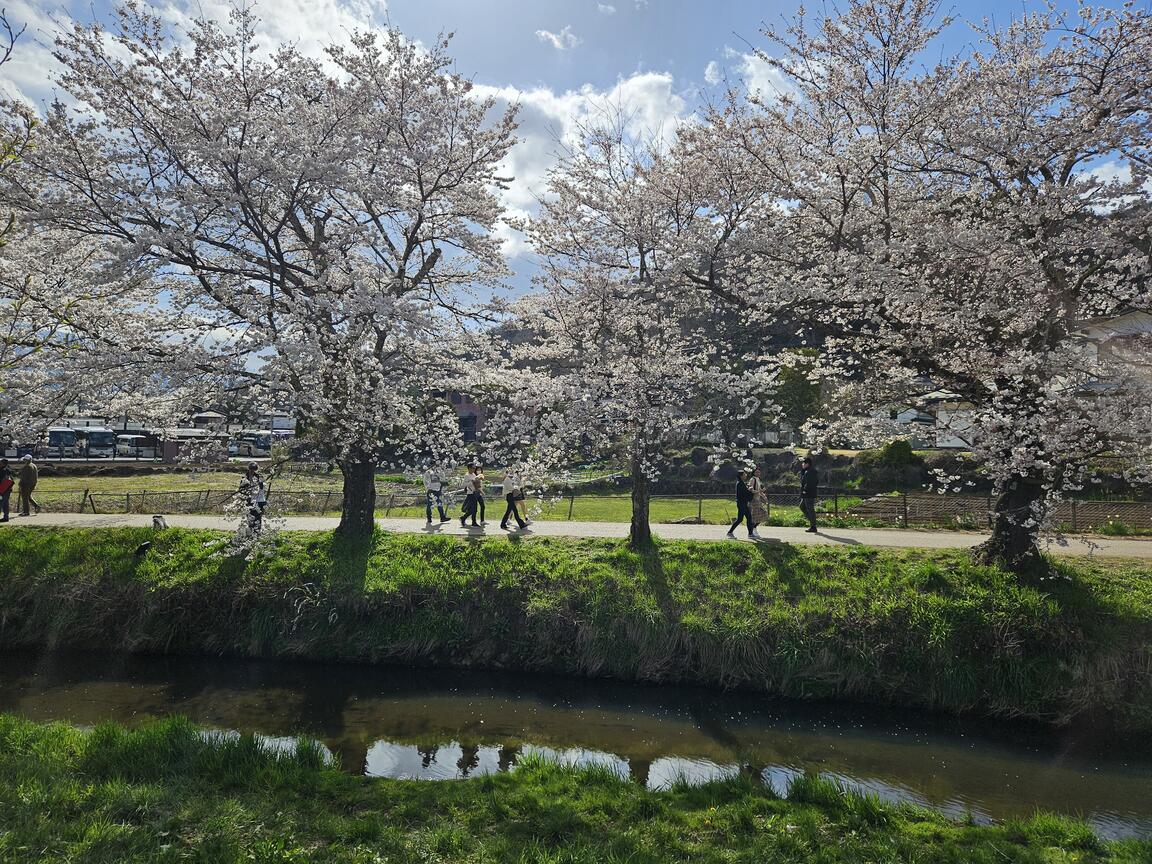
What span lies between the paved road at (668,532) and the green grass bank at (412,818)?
636cm

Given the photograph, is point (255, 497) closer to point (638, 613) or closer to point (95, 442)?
point (638, 613)

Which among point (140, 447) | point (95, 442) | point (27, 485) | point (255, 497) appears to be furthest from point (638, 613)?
point (95, 442)

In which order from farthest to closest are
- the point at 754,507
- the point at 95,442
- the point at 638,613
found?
the point at 95,442
the point at 754,507
the point at 638,613

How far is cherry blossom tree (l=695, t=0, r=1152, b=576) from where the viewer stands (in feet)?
28.0

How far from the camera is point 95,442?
134 feet

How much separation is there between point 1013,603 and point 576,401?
7.35 meters

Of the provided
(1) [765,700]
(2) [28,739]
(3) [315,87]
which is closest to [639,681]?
(1) [765,700]

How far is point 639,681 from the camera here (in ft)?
34.2

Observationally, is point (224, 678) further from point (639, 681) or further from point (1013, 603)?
point (1013, 603)

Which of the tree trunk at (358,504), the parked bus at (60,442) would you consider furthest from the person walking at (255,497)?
the parked bus at (60,442)

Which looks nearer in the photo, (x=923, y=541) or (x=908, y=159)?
(x=908, y=159)

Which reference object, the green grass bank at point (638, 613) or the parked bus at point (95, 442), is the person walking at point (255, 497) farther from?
the parked bus at point (95, 442)

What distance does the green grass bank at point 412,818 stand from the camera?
4.73m

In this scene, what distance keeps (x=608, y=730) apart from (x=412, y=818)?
3813mm
